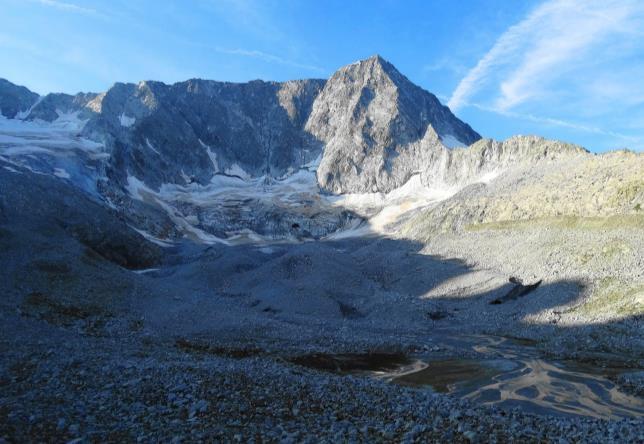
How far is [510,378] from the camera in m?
29.3

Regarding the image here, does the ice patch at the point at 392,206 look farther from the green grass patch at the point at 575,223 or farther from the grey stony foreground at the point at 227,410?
the grey stony foreground at the point at 227,410

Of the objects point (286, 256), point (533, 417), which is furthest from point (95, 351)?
point (286, 256)

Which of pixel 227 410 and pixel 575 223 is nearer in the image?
pixel 227 410

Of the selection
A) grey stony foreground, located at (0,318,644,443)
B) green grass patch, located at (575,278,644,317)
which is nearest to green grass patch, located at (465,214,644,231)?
green grass patch, located at (575,278,644,317)

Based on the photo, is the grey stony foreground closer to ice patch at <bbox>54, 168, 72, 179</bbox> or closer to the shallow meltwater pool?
the shallow meltwater pool

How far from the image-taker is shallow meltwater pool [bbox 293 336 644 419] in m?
23.0

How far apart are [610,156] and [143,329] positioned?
304ft

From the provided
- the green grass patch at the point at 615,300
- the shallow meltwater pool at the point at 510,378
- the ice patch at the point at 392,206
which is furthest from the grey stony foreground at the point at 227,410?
the ice patch at the point at 392,206

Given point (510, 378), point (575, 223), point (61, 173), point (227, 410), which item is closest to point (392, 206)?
point (575, 223)

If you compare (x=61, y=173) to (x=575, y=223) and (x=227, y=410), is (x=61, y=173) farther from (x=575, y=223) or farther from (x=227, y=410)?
(x=227, y=410)

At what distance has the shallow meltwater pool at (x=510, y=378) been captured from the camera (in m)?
23.0

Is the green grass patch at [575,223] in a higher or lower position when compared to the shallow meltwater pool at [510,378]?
higher

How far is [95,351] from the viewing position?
83.8ft

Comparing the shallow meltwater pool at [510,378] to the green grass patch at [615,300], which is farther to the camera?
the green grass patch at [615,300]
